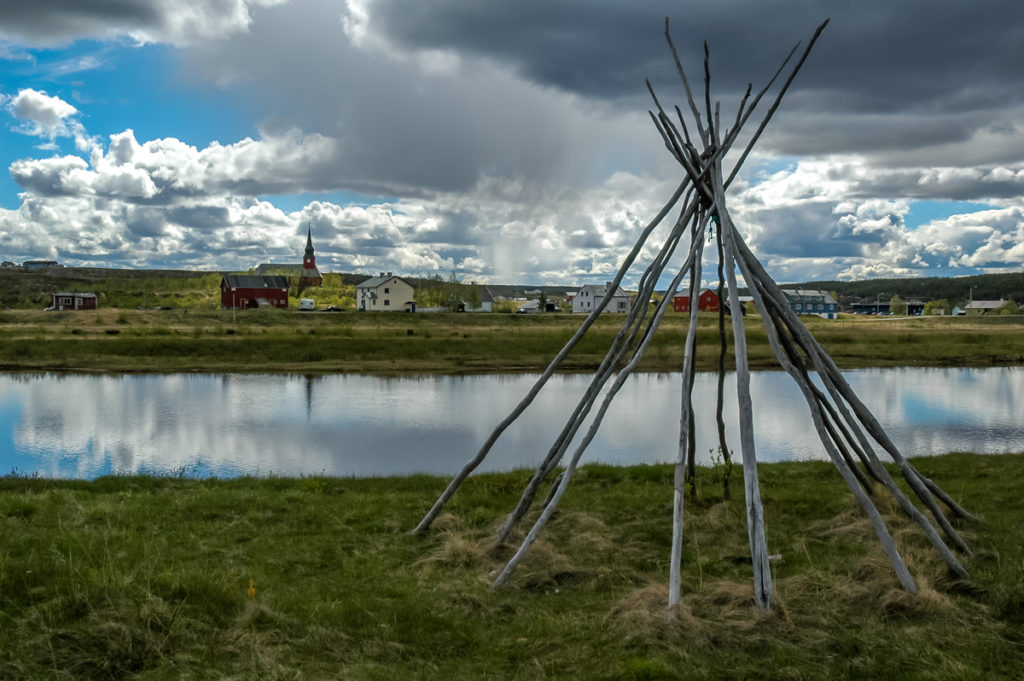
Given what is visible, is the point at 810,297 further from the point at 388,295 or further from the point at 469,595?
the point at 469,595

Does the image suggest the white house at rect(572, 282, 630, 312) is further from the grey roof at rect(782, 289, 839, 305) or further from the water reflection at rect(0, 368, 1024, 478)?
the water reflection at rect(0, 368, 1024, 478)

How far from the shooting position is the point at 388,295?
330ft

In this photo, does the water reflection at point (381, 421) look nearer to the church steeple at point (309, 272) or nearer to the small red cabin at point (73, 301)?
the small red cabin at point (73, 301)

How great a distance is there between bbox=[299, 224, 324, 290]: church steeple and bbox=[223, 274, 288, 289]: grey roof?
33.8 m

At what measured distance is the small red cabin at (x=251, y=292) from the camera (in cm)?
9138

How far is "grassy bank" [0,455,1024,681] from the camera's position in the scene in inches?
244

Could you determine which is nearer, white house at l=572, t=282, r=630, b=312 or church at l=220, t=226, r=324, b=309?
church at l=220, t=226, r=324, b=309

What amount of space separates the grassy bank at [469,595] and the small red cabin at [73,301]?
83870mm

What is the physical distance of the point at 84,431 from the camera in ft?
76.6

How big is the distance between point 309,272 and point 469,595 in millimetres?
140742

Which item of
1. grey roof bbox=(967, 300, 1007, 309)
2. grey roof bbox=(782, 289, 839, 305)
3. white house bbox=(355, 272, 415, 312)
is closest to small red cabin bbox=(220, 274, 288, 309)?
white house bbox=(355, 272, 415, 312)

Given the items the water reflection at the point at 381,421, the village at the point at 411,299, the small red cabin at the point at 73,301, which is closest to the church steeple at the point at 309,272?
the village at the point at 411,299

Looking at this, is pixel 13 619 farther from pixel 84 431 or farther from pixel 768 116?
pixel 84 431

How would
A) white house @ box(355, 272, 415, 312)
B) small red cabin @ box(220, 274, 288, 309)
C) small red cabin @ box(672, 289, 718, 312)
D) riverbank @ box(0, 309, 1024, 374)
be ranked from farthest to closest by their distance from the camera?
white house @ box(355, 272, 415, 312) < small red cabin @ box(672, 289, 718, 312) < small red cabin @ box(220, 274, 288, 309) < riverbank @ box(0, 309, 1024, 374)
